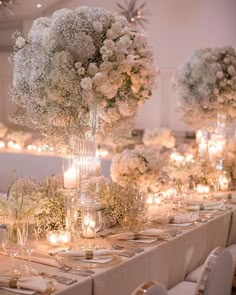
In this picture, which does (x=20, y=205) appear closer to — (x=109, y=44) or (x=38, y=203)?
(x=38, y=203)

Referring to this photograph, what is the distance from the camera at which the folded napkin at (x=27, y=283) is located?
256cm

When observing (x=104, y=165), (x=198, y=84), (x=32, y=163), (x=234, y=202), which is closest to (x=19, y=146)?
(x=32, y=163)

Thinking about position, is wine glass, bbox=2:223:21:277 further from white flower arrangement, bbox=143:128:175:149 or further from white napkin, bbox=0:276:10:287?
white flower arrangement, bbox=143:128:175:149

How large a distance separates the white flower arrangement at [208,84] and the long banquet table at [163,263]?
1.58 metres

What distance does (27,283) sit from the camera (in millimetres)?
2598

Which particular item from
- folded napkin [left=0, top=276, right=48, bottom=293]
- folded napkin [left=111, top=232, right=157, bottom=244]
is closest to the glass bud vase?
folded napkin [left=111, top=232, right=157, bottom=244]

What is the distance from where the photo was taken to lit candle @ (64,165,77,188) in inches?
137

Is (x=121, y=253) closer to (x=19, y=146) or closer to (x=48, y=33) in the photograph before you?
(x=48, y=33)

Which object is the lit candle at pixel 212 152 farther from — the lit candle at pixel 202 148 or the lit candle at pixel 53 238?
the lit candle at pixel 53 238

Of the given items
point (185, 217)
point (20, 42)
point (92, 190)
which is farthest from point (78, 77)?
point (185, 217)

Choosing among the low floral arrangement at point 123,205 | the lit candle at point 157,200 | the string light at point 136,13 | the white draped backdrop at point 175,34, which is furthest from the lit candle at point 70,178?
the string light at point 136,13

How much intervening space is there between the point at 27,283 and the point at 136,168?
5.86ft

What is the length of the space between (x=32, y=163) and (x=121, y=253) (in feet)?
15.5

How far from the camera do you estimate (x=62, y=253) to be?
10.1 feet
